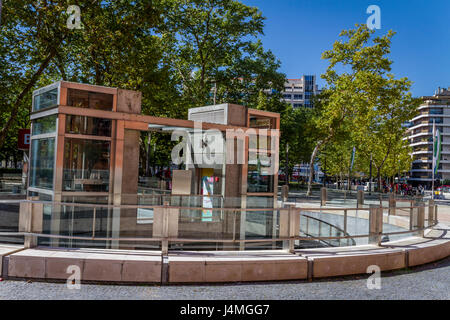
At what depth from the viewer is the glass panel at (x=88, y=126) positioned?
10781 mm

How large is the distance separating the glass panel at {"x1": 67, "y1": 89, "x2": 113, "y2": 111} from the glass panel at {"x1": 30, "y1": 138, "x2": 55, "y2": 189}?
1249mm

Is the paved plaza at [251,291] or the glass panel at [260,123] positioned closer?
the paved plaza at [251,291]

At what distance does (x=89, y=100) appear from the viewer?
1128cm

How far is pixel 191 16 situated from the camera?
1223 inches

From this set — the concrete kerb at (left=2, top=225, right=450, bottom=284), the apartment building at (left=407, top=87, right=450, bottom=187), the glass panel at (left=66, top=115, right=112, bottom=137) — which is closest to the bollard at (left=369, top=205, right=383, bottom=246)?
the concrete kerb at (left=2, top=225, right=450, bottom=284)

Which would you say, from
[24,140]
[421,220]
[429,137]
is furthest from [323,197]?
[429,137]

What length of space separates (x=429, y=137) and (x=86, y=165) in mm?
102163

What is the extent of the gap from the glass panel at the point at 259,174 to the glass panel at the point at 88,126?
5424mm

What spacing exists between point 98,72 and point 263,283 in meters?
20.1

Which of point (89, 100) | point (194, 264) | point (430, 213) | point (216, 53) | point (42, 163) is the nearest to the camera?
point (194, 264)

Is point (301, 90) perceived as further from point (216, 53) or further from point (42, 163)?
point (42, 163)

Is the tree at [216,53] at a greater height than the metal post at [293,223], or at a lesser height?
greater

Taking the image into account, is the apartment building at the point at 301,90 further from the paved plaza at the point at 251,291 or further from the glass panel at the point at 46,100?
the paved plaza at the point at 251,291

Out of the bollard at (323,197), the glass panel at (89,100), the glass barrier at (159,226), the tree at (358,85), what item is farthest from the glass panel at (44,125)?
the tree at (358,85)
